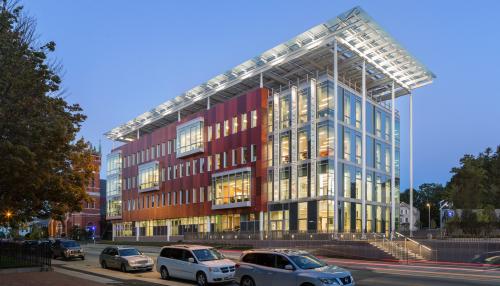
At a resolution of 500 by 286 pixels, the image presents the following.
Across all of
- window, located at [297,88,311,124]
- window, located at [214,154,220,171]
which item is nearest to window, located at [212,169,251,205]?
window, located at [214,154,220,171]

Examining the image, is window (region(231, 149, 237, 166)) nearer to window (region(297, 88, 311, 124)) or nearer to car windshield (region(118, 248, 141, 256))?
window (region(297, 88, 311, 124))

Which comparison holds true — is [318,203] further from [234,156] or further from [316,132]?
[234,156]

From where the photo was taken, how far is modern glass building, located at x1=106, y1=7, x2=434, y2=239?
172 ft

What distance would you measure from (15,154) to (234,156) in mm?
44155

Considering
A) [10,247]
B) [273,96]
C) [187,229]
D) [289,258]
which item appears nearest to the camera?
[289,258]

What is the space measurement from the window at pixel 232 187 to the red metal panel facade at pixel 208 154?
2.83 ft

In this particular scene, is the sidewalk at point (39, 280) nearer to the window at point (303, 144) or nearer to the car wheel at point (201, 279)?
the car wheel at point (201, 279)

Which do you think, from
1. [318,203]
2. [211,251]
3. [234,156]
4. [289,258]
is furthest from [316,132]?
[289,258]

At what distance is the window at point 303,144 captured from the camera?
2132 inches

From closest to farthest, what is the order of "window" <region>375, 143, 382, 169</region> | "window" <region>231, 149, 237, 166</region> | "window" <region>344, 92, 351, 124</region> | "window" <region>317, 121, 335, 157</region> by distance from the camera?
"window" <region>317, 121, 335, 157</region>
"window" <region>344, 92, 351, 124</region>
"window" <region>375, 143, 382, 169</region>
"window" <region>231, 149, 237, 166</region>

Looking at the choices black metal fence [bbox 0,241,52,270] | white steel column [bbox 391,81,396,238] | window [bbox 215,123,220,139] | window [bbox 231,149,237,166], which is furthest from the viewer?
window [bbox 215,123,220,139]

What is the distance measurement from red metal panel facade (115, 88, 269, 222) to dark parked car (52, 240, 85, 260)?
22.4 m

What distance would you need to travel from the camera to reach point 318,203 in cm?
5212

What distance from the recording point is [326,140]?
52.5 m
